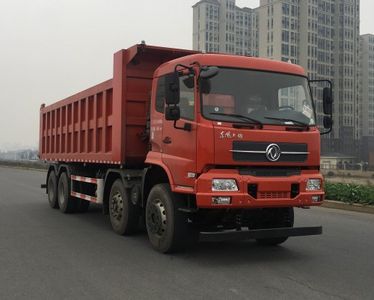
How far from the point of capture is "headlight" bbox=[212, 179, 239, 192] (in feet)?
21.8

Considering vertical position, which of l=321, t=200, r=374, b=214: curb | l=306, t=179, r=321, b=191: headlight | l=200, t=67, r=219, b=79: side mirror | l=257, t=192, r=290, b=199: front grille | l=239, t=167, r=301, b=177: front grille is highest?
l=200, t=67, r=219, b=79: side mirror

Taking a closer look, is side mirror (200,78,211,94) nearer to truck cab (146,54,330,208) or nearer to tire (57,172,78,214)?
truck cab (146,54,330,208)

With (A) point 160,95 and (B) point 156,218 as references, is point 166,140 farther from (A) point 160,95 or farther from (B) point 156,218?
(B) point 156,218

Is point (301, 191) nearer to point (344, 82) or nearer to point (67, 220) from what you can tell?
point (67, 220)

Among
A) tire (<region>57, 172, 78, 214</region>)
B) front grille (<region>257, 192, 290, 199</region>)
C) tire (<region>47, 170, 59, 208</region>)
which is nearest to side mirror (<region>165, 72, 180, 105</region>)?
front grille (<region>257, 192, 290, 199</region>)

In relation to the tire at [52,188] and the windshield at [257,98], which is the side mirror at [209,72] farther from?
the tire at [52,188]

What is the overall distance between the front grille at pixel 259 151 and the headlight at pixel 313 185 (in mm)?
359

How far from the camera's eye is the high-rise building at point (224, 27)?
415 ft

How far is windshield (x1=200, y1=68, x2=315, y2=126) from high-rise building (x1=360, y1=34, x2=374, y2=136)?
13805cm

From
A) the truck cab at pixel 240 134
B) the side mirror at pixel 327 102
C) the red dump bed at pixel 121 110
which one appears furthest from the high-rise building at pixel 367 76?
the truck cab at pixel 240 134

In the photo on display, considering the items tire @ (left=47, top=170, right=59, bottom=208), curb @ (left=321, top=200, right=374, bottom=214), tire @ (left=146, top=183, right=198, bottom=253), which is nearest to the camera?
tire @ (left=146, top=183, right=198, bottom=253)


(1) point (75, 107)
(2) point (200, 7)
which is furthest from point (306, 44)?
(1) point (75, 107)

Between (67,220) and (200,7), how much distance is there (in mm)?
122741

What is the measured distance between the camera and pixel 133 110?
9.05m
